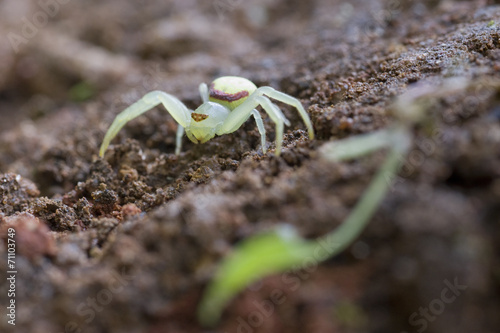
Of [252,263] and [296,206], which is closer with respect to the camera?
[252,263]

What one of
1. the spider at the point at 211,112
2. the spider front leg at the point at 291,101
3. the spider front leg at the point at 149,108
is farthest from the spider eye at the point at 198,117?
the spider front leg at the point at 291,101

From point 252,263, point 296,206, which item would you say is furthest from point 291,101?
point 252,263

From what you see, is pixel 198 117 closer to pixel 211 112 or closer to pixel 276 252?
pixel 211 112

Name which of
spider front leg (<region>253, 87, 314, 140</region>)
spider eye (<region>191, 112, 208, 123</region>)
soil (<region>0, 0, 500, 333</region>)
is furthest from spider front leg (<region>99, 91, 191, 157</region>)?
spider front leg (<region>253, 87, 314, 140</region>)

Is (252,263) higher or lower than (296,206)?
lower

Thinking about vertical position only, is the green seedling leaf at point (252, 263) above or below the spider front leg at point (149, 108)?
below

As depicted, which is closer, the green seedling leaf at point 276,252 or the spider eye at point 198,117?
the green seedling leaf at point 276,252

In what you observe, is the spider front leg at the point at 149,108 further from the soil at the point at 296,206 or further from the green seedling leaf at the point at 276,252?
the green seedling leaf at the point at 276,252

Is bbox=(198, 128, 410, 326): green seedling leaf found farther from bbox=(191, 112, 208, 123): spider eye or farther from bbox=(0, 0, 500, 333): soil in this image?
bbox=(191, 112, 208, 123): spider eye

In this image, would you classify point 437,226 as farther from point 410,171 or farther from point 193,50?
point 193,50

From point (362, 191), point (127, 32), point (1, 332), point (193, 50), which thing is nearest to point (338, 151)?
point (362, 191)
